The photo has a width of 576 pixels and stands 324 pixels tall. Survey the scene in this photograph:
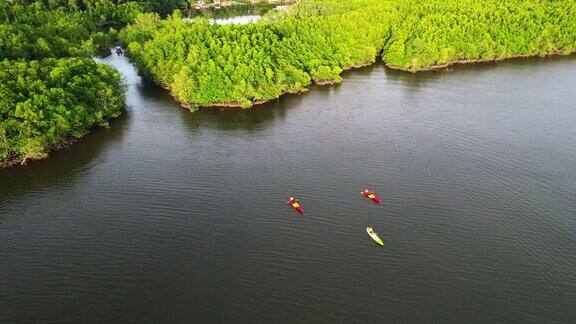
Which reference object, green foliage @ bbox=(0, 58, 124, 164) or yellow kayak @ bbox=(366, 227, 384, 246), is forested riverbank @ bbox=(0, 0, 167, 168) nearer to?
green foliage @ bbox=(0, 58, 124, 164)

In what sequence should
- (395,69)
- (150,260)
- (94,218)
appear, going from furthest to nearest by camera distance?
1. (395,69)
2. (94,218)
3. (150,260)

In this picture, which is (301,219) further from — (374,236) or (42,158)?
(42,158)

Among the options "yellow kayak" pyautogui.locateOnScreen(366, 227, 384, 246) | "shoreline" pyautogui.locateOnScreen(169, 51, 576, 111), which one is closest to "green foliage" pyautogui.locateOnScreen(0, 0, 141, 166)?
"shoreline" pyautogui.locateOnScreen(169, 51, 576, 111)

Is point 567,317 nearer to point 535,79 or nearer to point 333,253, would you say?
point 333,253

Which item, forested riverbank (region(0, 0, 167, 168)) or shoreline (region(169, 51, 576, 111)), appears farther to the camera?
shoreline (region(169, 51, 576, 111))

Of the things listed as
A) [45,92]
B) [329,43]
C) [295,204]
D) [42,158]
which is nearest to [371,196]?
[295,204]

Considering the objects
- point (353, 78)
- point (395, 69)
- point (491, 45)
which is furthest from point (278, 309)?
point (491, 45)
